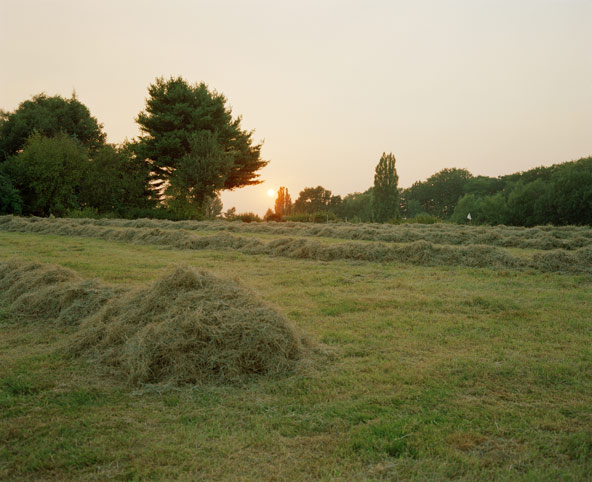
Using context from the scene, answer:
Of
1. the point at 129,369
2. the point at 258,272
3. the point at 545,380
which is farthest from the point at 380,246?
the point at 129,369

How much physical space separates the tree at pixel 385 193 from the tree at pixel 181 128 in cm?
2468

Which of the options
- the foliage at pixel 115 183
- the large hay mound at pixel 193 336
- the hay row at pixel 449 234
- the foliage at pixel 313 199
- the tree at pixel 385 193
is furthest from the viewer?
the foliage at pixel 313 199

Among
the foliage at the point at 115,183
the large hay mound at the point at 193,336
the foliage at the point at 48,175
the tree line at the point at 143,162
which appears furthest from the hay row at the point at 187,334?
the foliage at the point at 115,183

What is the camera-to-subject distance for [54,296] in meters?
5.68

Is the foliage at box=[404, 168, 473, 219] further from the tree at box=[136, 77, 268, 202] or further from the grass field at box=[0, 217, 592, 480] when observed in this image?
the grass field at box=[0, 217, 592, 480]

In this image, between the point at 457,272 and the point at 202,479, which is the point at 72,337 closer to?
the point at 202,479

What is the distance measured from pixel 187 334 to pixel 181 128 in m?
29.4

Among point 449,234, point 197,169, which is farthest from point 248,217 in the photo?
point 449,234

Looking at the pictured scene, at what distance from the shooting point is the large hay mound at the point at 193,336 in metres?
3.71

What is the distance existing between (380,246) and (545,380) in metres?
7.34

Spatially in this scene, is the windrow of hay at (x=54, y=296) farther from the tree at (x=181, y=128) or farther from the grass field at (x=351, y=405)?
the tree at (x=181, y=128)

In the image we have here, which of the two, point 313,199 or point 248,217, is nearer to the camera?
point 248,217

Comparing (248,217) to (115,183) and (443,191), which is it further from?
(443,191)

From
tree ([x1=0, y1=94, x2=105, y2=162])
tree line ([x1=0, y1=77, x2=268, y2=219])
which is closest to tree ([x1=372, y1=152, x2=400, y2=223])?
tree line ([x1=0, y1=77, x2=268, y2=219])
